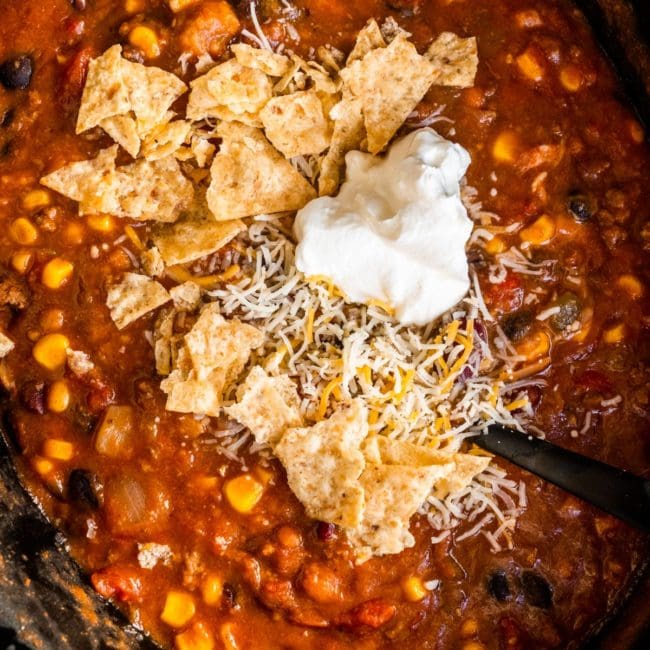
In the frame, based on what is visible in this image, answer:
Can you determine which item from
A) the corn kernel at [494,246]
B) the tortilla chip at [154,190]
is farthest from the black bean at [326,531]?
the tortilla chip at [154,190]

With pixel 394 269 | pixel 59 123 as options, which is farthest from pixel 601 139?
pixel 59 123

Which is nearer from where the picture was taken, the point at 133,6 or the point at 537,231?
the point at 537,231

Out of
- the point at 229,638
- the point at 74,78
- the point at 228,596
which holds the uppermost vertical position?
the point at 74,78

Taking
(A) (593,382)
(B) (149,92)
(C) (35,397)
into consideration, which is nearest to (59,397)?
(C) (35,397)

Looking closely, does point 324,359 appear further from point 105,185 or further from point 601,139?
point 601,139

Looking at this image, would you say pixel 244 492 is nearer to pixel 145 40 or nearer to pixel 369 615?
pixel 369 615

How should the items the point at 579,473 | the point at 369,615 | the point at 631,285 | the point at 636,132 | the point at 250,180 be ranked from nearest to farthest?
the point at 579,473 < the point at 250,180 < the point at 369,615 < the point at 631,285 < the point at 636,132

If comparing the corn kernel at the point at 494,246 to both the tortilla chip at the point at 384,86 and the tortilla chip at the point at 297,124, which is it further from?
the tortilla chip at the point at 297,124
